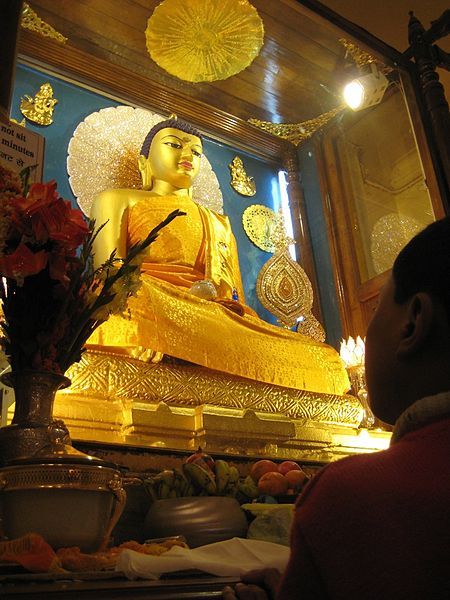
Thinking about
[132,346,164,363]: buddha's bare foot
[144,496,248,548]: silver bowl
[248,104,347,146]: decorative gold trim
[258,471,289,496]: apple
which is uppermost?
[248,104,347,146]: decorative gold trim

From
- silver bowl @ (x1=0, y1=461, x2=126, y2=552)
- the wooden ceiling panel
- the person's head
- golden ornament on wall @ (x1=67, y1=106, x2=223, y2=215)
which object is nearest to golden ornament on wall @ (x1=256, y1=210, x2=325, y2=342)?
golden ornament on wall @ (x1=67, y1=106, x2=223, y2=215)

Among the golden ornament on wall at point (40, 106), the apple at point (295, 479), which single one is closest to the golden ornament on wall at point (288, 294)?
the golden ornament on wall at point (40, 106)

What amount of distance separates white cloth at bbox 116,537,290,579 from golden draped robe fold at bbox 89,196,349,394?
4.52ft

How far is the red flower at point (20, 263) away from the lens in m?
1.19

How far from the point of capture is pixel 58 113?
4109 mm

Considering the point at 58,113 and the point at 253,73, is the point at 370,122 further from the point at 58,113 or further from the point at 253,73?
the point at 58,113

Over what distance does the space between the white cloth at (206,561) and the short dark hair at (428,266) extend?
36cm

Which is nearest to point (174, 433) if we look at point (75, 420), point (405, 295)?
point (75, 420)

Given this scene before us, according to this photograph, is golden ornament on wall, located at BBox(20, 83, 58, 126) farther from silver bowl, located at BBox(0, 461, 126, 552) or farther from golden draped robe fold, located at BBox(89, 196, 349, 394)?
silver bowl, located at BBox(0, 461, 126, 552)

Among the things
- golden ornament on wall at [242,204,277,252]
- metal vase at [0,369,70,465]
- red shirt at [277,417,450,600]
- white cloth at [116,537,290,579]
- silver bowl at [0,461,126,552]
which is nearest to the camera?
red shirt at [277,417,450,600]

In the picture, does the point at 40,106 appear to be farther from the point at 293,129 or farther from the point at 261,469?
the point at 261,469

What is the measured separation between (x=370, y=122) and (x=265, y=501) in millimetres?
3536

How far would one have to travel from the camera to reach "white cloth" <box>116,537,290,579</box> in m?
0.76

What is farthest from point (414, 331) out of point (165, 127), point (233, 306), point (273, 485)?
point (165, 127)
